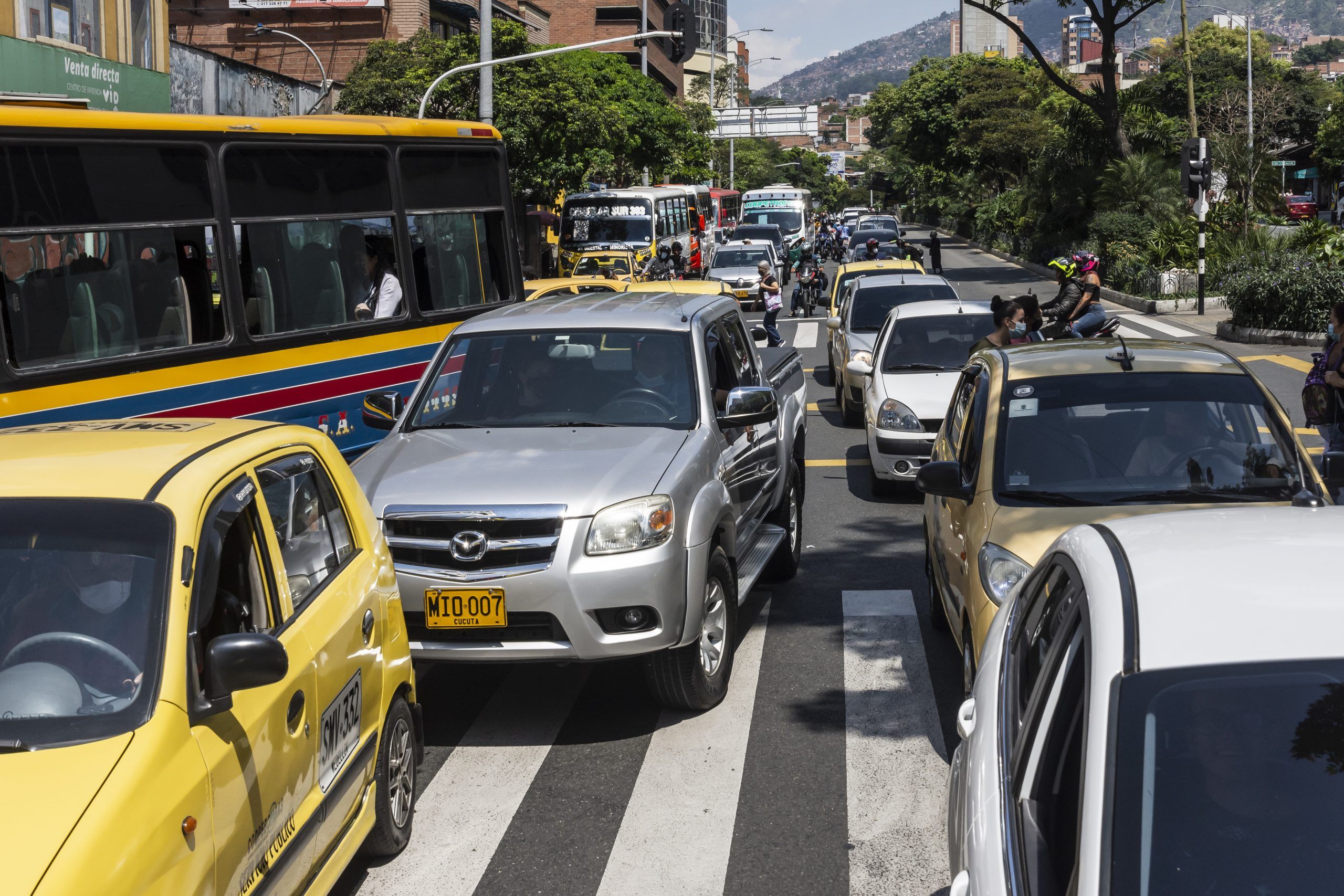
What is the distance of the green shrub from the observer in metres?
22.5

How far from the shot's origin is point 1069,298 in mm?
12750

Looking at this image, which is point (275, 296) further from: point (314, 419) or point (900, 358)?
point (900, 358)

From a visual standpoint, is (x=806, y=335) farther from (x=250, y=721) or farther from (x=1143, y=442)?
(x=250, y=721)

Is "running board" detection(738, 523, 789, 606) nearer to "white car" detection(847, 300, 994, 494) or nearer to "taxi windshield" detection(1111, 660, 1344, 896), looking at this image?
"white car" detection(847, 300, 994, 494)

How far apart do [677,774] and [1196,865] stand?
3661 millimetres

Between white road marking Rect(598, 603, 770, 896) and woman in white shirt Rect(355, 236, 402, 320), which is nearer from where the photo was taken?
white road marking Rect(598, 603, 770, 896)

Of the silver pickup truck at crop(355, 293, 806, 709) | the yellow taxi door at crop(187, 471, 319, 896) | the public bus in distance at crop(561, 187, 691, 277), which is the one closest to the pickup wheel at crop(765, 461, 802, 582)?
the silver pickup truck at crop(355, 293, 806, 709)

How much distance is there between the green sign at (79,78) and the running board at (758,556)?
16552 mm

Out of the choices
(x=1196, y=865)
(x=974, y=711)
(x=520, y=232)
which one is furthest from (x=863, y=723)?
(x=520, y=232)

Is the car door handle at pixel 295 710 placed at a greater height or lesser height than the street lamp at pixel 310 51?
lesser

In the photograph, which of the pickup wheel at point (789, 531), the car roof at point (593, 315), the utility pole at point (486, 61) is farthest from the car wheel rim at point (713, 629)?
the utility pole at point (486, 61)

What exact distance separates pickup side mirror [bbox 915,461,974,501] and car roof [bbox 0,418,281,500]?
289 centimetres

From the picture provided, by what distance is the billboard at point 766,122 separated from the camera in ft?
313

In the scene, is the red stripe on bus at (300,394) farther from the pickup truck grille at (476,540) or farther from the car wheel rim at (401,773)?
the car wheel rim at (401,773)
